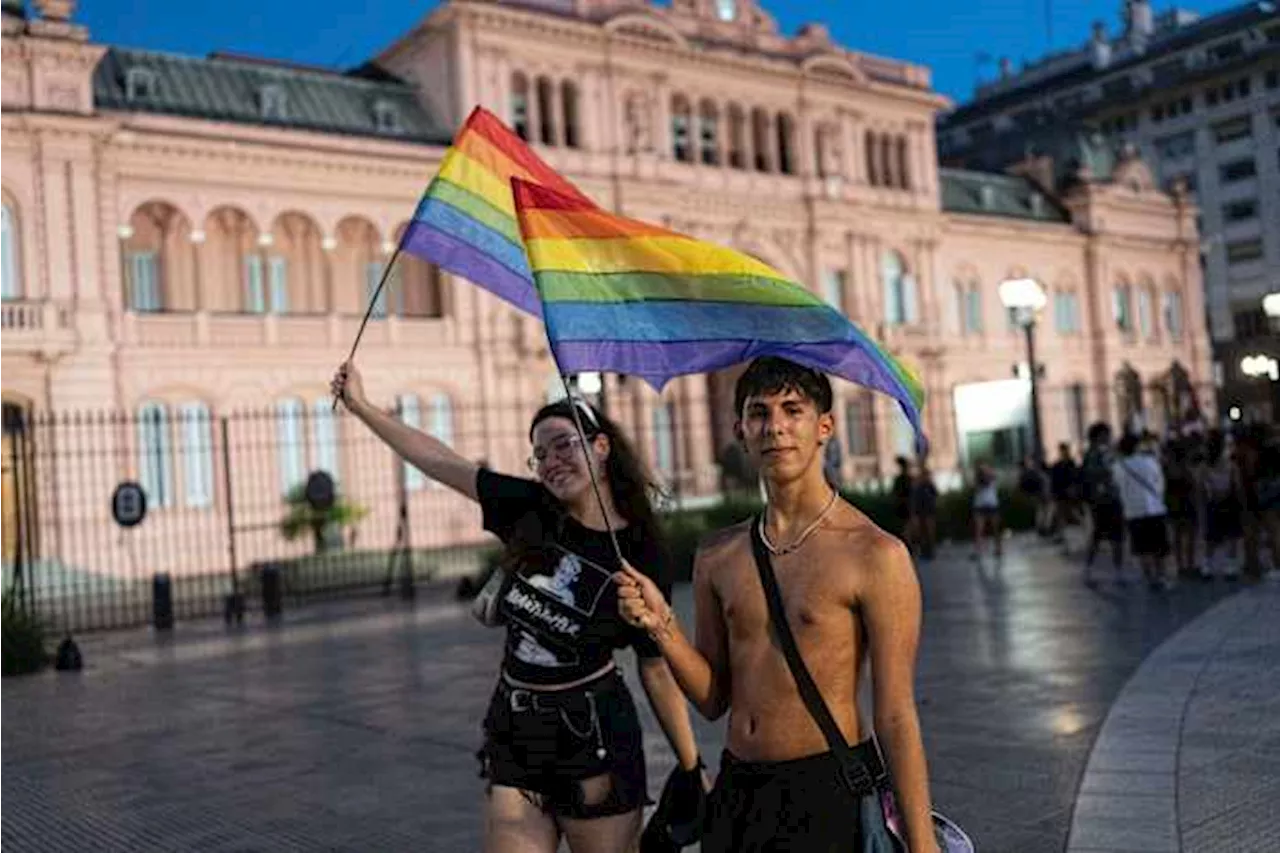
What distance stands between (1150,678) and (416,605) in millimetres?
11599

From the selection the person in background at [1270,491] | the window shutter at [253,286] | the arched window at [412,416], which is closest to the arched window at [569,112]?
the arched window at [412,416]

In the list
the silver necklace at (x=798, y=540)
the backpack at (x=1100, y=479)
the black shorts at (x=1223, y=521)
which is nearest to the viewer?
the silver necklace at (x=798, y=540)

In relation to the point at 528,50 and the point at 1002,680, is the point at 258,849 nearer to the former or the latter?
the point at 1002,680

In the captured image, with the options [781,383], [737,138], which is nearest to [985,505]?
[781,383]

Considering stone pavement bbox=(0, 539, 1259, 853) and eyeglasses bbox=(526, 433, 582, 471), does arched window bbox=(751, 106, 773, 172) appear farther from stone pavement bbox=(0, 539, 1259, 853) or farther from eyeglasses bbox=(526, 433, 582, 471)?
eyeglasses bbox=(526, 433, 582, 471)

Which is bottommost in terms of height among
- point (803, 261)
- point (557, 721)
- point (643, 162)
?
point (557, 721)

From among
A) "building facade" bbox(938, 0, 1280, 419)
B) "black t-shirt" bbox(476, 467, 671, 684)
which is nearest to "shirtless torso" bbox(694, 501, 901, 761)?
"black t-shirt" bbox(476, 467, 671, 684)

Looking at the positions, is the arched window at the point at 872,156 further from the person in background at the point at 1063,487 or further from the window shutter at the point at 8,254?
the window shutter at the point at 8,254

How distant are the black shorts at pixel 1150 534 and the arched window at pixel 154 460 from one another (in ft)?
66.7

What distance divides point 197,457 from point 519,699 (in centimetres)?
2668

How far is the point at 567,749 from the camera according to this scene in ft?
12.1

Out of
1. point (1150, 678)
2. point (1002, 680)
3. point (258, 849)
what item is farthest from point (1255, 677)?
point (258, 849)

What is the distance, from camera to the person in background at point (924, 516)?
21.6 m

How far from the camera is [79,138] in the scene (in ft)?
87.4
